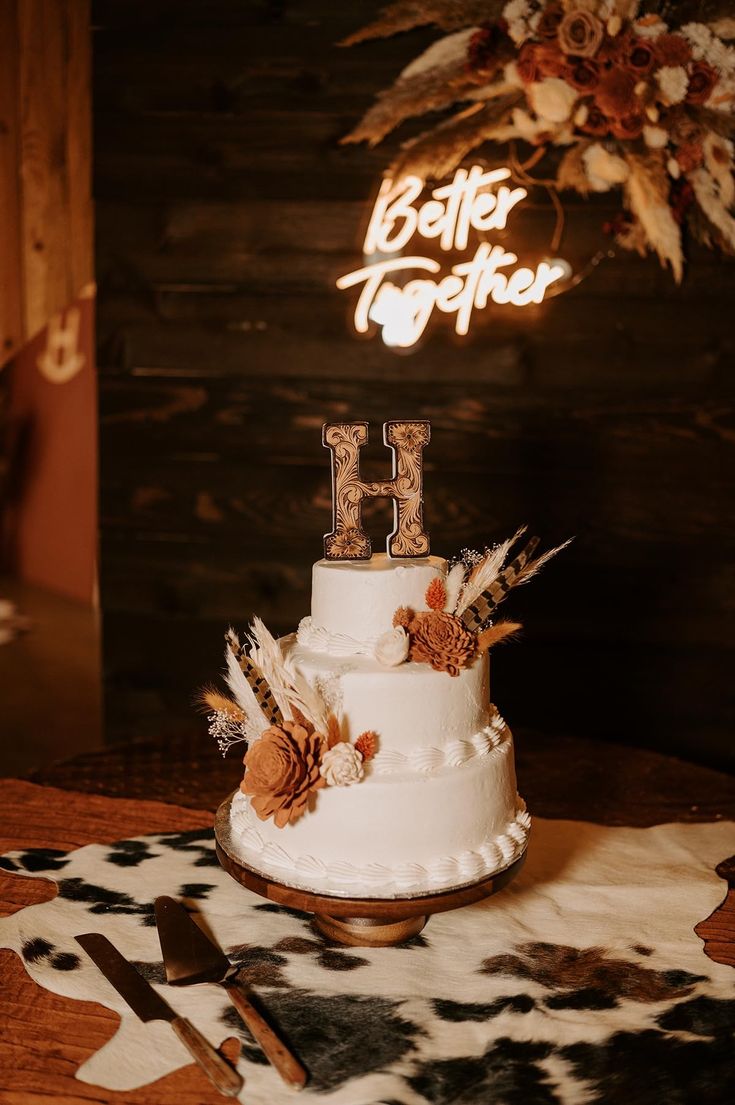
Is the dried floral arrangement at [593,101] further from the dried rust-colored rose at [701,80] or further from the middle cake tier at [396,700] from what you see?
the middle cake tier at [396,700]

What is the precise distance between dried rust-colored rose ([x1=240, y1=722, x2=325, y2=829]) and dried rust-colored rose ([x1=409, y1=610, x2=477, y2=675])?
172 millimetres

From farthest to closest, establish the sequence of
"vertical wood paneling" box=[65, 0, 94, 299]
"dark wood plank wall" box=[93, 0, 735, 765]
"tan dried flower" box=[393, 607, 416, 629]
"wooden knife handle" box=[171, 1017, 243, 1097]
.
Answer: "vertical wood paneling" box=[65, 0, 94, 299] < "dark wood plank wall" box=[93, 0, 735, 765] < "tan dried flower" box=[393, 607, 416, 629] < "wooden knife handle" box=[171, 1017, 243, 1097]

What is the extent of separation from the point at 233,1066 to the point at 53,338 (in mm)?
5162

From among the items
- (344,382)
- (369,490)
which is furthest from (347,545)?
(344,382)

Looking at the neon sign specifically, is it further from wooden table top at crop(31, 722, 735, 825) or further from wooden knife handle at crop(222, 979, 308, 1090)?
wooden knife handle at crop(222, 979, 308, 1090)

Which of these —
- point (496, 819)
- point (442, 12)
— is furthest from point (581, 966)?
point (442, 12)

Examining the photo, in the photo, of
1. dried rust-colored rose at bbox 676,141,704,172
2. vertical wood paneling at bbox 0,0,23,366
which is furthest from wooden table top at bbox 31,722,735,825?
vertical wood paneling at bbox 0,0,23,366

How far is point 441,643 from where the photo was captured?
1.33m

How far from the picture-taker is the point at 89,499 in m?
5.65

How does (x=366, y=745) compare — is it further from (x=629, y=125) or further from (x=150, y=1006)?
(x=629, y=125)

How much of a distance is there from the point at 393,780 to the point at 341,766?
77mm

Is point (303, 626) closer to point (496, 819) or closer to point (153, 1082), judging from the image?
point (496, 819)

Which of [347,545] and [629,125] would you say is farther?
[629,125]

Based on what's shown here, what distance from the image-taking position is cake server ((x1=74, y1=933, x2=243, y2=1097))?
104cm
